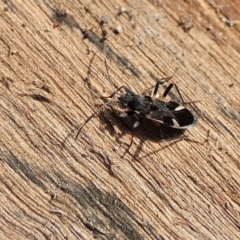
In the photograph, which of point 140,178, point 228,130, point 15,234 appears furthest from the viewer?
point 228,130

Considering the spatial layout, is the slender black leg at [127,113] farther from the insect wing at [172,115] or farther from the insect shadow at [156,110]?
the insect wing at [172,115]

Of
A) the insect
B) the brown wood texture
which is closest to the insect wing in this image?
the insect

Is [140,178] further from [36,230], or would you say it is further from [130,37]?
[130,37]

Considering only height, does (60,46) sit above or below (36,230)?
above

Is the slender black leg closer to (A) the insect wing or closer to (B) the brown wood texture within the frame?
(B) the brown wood texture

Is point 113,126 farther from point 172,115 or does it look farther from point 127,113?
point 172,115

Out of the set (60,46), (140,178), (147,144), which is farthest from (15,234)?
(60,46)

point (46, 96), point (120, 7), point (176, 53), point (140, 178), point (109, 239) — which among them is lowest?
point (109, 239)
